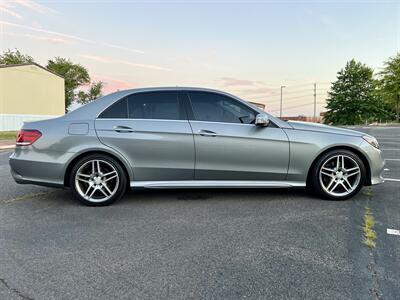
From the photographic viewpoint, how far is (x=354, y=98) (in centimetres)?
5459

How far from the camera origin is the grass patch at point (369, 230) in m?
2.93

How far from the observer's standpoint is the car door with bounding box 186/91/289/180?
4152mm

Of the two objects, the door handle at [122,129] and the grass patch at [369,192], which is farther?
the grass patch at [369,192]

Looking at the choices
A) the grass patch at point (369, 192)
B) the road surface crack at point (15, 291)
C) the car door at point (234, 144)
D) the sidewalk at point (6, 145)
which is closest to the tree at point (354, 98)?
the sidewalk at point (6, 145)

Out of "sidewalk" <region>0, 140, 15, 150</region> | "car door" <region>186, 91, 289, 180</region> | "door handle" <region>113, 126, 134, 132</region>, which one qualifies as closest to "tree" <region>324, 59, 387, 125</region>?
"sidewalk" <region>0, 140, 15, 150</region>

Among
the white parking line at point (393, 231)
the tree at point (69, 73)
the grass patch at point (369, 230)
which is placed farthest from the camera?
the tree at point (69, 73)

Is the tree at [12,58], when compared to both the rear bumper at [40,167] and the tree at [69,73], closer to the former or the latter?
the tree at [69,73]

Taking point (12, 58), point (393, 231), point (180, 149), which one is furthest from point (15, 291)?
point (12, 58)

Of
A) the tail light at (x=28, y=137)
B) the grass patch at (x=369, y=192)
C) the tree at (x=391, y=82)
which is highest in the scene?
the tree at (x=391, y=82)

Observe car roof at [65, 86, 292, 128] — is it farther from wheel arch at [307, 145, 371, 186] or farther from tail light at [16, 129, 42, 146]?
wheel arch at [307, 145, 371, 186]

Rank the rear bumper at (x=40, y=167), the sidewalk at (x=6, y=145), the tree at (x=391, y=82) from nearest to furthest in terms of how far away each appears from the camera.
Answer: the rear bumper at (x=40, y=167), the sidewalk at (x=6, y=145), the tree at (x=391, y=82)

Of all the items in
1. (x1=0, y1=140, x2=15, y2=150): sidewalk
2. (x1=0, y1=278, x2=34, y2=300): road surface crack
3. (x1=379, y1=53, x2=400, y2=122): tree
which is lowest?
(x1=0, y1=278, x2=34, y2=300): road surface crack

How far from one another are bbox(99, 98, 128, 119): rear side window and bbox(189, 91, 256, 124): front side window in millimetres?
913

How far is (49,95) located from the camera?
3359 centimetres
